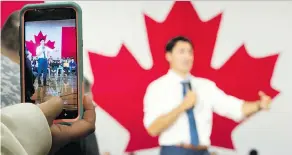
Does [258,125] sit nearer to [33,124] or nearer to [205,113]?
[205,113]

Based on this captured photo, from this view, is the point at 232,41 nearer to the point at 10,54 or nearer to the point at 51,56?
the point at 51,56

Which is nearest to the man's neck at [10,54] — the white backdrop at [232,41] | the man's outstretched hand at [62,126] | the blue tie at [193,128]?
the white backdrop at [232,41]

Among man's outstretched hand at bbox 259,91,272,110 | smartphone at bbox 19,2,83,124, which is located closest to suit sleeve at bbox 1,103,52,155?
smartphone at bbox 19,2,83,124

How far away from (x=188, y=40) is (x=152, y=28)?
84 mm

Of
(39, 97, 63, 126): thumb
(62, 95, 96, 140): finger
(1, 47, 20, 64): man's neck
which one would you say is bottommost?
(62, 95, 96, 140): finger

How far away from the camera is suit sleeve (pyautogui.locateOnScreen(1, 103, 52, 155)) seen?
40 centimetres

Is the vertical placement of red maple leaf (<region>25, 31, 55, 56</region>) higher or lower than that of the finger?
higher

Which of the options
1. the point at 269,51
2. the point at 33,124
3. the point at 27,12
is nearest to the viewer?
the point at 33,124

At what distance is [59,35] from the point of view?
712 millimetres

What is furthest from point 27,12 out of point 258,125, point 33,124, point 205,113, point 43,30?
point 258,125

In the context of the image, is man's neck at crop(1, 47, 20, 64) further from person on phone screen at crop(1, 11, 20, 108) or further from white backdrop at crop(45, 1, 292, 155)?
white backdrop at crop(45, 1, 292, 155)

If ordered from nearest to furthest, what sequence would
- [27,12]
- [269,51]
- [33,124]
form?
[33,124] < [27,12] < [269,51]

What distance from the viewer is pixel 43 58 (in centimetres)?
71

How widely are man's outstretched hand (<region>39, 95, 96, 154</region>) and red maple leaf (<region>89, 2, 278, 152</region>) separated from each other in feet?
0.56
